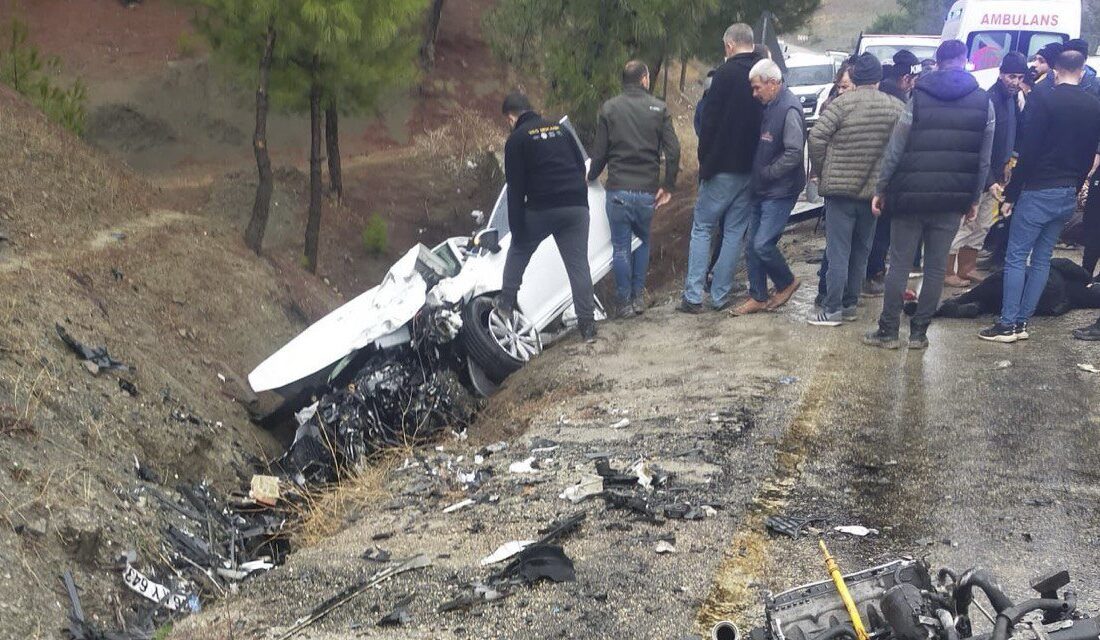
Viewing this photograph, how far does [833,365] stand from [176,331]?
255 inches

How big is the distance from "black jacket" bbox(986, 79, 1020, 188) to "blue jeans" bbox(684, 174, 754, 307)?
1.90 meters

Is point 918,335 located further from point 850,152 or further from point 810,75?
point 810,75

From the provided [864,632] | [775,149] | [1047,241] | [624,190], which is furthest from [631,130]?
[864,632]

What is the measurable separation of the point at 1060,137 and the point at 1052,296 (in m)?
1.58

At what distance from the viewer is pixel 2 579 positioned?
5.22 metres

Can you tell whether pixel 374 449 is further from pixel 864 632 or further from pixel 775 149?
pixel 864 632

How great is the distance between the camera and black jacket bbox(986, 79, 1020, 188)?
8570mm

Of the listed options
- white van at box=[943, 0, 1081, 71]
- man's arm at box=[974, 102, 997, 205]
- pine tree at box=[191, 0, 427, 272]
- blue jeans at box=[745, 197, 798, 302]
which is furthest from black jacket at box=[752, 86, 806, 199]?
white van at box=[943, 0, 1081, 71]

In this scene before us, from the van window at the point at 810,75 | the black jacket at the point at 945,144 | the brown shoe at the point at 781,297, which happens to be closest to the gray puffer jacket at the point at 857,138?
the black jacket at the point at 945,144

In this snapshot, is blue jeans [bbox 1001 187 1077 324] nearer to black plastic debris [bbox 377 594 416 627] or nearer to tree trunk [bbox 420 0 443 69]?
black plastic debris [bbox 377 594 416 627]

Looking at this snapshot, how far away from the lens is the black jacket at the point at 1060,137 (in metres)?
7.42

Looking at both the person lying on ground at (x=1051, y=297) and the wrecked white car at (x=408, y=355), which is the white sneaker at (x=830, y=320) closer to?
the person lying on ground at (x=1051, y=297)

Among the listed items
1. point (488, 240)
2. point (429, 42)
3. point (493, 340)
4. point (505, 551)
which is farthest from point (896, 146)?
point (429, 42)

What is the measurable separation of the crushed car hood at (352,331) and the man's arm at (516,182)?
89 cm
